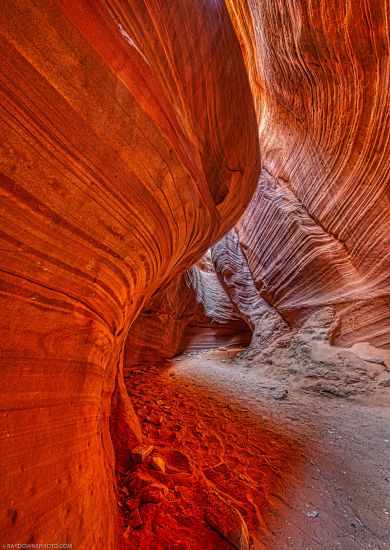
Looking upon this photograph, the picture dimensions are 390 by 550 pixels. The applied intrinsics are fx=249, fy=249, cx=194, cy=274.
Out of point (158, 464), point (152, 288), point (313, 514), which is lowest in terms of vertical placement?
point (313, 514)

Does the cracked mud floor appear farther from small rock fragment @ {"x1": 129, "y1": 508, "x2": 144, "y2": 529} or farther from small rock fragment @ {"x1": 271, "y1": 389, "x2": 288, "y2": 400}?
small rock fragment @ {"x1": 271, "y1": 389, "x2": 288, "y2": 400}

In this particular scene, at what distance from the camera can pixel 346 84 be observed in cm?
478

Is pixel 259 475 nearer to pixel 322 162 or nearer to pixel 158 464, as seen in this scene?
pixel 158 464

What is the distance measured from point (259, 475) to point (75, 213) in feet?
8.26

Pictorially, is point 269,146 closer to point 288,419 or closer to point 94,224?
point 288,419

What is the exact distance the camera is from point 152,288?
241cm

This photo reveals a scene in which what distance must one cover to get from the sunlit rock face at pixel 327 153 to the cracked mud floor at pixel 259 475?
2.50m

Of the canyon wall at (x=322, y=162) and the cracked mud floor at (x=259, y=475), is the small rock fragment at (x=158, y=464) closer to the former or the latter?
the cracked mud floor at (x=259, y=475)

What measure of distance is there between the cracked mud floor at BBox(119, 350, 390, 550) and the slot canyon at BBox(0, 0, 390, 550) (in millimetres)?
16

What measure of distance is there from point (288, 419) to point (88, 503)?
3.18 meters

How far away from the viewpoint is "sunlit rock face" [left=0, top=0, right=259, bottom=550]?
2.56 ft

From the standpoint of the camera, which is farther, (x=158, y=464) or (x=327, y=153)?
(x=327, y=153)

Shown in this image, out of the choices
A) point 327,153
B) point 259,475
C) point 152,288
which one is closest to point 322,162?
point 327,153

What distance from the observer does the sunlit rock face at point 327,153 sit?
4.37 metres
